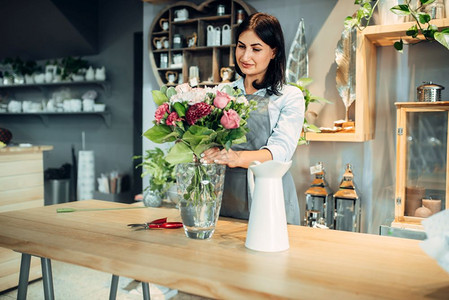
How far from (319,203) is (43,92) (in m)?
4.54

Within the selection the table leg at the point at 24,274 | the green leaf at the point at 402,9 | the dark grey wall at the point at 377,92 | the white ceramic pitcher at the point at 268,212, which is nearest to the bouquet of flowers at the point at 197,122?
the white ceramic pitcher at the point at 268,212

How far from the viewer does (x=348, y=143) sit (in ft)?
9.46

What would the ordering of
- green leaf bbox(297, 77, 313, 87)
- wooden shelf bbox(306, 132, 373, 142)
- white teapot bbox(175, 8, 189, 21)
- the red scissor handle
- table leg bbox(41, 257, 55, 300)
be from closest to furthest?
the red scissor handle < table leg bbox(41, 257, 55, 300) < wooden shelf bbox(306, 132, 373, 142) < green leaf bbox(297, 77, 313, 87) < white teapot bbox(175, 8, 189, 21)

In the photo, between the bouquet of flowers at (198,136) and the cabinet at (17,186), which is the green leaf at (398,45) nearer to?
the bouquet of flowers at (198,136)

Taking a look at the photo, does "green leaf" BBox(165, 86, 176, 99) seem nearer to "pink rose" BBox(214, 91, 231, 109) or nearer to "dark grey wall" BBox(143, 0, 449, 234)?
"pink rose" BBox(214, 91, 231, 109)

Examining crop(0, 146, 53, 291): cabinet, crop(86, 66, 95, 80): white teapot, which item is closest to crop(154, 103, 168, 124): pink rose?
crop(0, 146, 53, 291): cabinet

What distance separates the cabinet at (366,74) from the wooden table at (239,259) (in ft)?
4.52

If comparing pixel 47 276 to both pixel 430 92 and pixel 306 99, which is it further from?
pixel 430 92

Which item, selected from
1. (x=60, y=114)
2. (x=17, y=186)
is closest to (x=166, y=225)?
(x=17, y=186)

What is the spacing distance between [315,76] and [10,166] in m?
2.39

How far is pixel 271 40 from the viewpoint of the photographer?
1750mm

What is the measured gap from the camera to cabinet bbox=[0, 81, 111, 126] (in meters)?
5.32

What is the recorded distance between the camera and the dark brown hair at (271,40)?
5.68 ft

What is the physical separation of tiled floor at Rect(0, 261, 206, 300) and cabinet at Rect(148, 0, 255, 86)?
1605 millimetres
